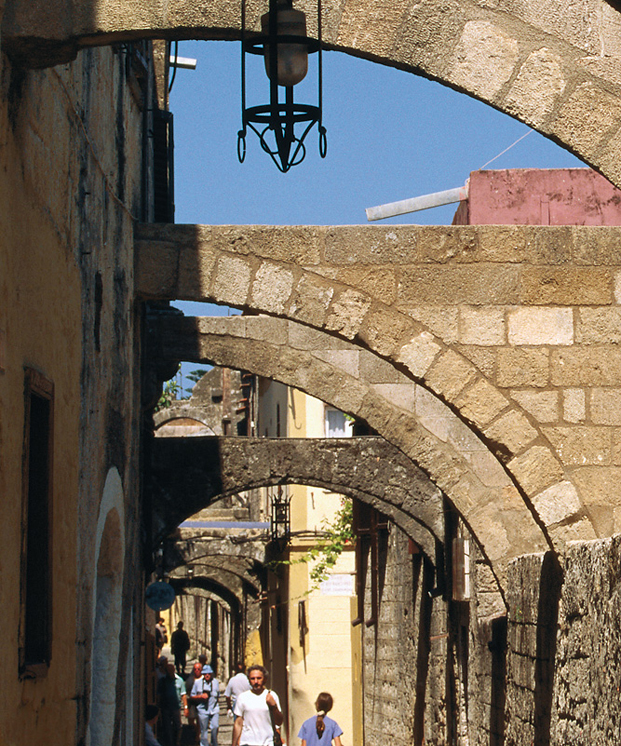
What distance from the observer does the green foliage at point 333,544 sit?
17.1 metres

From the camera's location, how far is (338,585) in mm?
17906

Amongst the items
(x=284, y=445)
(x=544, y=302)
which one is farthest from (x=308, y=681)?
(x=544, y=302)

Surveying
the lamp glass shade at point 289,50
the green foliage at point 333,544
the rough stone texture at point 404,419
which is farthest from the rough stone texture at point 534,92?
the green foliage at point 333,544

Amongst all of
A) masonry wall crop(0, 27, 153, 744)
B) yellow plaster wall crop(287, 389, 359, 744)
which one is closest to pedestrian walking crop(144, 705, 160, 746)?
masonry wall crop(0, 27, 153, 744)

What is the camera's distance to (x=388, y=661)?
14.7m

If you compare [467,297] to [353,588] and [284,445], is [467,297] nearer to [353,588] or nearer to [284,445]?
[284,445]

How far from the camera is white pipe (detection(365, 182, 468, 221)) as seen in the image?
35.8 feet

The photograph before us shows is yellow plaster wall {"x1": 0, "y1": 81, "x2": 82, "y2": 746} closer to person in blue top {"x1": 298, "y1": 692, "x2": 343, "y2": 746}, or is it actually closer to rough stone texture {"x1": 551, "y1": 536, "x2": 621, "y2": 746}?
rough stone texture {"x1": 551, "y1": 536, "x2": 621, "y2": 746}

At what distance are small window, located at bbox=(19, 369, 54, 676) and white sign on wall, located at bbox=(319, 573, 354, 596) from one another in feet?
42.5

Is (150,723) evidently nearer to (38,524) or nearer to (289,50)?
(38,524)

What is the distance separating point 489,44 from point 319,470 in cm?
777

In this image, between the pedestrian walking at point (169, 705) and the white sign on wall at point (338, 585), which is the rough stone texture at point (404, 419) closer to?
the pedestrian walking at point (169, 705)

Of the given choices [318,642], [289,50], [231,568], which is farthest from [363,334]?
[231,568]

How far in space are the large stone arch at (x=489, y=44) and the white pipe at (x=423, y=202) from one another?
6.15 meters
